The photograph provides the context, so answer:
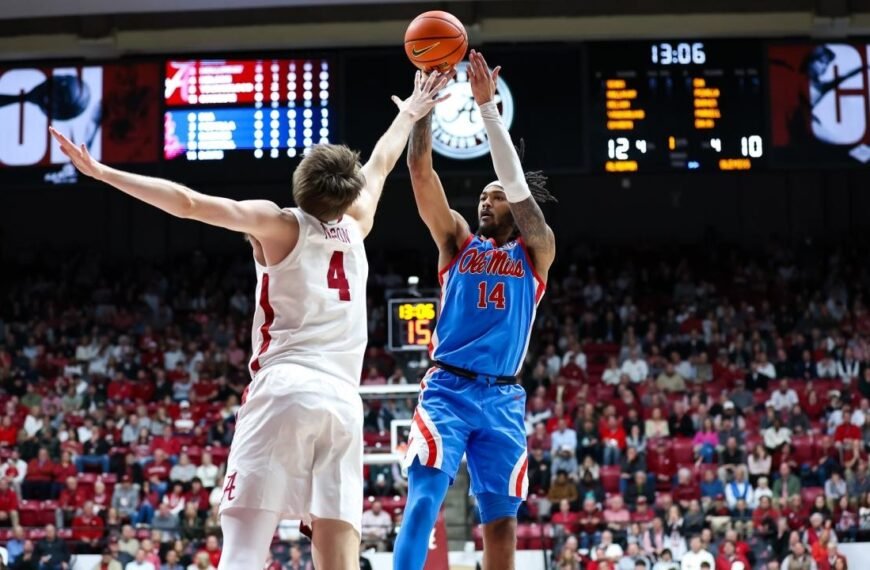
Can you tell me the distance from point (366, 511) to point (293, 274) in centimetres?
979

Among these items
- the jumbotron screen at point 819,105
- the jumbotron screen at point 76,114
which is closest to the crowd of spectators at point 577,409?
the jumbotron screen at point 819,105

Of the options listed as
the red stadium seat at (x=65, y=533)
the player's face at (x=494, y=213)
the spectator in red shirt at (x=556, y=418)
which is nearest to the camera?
the player's face at (x=494, y=213)

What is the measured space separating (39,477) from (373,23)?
7472 mm

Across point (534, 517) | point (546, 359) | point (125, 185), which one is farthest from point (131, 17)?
point (125, 185)

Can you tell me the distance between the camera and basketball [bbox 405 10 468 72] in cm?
579

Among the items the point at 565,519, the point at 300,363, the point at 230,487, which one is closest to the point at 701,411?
the point at 565,519

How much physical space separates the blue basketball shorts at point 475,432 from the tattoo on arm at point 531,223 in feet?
2.23

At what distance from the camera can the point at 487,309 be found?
548 cm

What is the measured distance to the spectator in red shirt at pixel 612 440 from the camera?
15219 millimetres

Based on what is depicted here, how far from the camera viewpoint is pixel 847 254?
21672 millimetres

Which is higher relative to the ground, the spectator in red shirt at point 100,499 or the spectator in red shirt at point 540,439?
the spectator in red shirt at point 540,439

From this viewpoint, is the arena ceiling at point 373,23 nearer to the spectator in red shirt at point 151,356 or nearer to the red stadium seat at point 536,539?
the spectator in red shirt at point 151,356

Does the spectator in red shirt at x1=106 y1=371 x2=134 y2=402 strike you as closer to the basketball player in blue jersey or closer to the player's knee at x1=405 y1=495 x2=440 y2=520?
the basketball player in blue jersey

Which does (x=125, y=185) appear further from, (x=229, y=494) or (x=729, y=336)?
(x=729, y=336)
